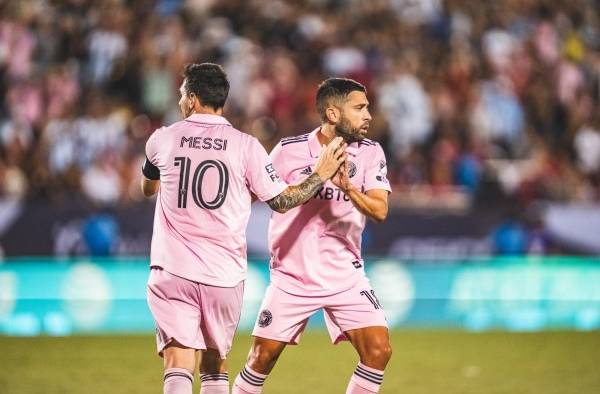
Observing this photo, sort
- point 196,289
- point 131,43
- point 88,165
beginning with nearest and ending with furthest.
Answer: point 196,289, point 88,165, point 131,43

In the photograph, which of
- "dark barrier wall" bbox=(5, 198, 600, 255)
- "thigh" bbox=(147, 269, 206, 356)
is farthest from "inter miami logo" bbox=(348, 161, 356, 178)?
"dark barrier wall" bbox=(5, 198, 600, 255)

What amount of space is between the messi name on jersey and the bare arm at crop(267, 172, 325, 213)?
0.41m

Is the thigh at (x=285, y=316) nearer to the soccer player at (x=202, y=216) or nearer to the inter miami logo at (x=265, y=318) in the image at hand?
the inter miami logo at (x=265, y=318)

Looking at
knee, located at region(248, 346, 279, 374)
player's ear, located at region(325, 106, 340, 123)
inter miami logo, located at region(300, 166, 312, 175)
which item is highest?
player's ear, located at region(325, 106, 340, 123)

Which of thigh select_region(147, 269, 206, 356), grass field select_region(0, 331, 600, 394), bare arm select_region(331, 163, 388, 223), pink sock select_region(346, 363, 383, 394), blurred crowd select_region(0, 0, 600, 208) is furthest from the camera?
blurred crowd select_region(0, 0, 600, 208)

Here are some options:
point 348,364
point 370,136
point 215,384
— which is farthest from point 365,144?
point 370,136

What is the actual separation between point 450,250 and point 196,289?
10.1 meters

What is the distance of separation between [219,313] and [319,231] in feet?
3.20

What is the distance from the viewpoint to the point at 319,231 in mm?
6941

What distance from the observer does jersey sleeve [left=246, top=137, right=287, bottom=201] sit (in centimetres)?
627

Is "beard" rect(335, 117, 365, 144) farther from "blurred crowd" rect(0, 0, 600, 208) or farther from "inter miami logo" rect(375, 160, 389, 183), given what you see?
"blurred crowd" rect(0, 0, 600, 208)

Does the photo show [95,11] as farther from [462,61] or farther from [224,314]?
[224,314]

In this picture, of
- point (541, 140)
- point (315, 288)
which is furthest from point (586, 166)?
point (315, 288)

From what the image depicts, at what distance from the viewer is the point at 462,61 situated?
1742 cm
